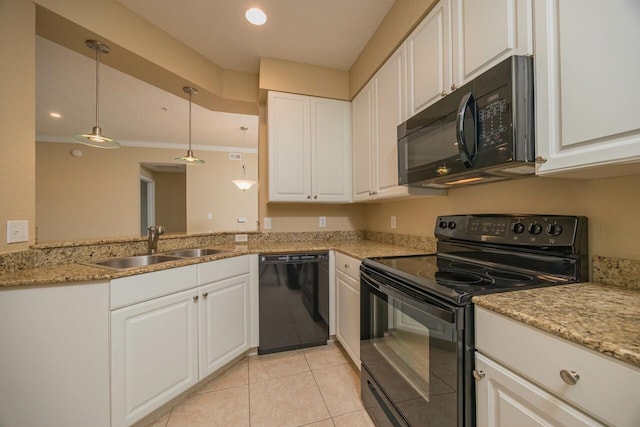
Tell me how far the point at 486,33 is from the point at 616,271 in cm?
108

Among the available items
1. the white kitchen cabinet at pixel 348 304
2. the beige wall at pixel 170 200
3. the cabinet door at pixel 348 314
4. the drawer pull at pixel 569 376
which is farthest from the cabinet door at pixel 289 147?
the beige wall at pixel 170 200

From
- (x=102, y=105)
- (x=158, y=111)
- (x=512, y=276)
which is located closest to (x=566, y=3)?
(x=512, y=276)

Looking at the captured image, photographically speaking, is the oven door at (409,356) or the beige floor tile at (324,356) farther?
the beige floor tile at (324,356)

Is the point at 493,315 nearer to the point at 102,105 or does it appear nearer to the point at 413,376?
the point at 413,376

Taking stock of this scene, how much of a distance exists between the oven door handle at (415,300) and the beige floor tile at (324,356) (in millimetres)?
973

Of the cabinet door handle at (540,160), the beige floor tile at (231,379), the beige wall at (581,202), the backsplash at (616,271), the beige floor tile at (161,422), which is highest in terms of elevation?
the cabinet door handle at (540,160)

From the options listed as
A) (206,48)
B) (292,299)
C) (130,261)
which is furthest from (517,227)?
(206,48)

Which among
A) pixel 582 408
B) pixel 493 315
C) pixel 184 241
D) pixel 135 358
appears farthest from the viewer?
pixel 184 241

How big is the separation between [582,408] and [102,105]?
15.1ft

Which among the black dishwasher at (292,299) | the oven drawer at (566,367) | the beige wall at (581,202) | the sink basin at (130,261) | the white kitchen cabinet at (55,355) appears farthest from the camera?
the black dishwasher at (292,299)

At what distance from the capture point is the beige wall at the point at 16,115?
1.29m

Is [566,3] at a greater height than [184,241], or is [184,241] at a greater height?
[566,3]

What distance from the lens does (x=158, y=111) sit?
3385 millimetres

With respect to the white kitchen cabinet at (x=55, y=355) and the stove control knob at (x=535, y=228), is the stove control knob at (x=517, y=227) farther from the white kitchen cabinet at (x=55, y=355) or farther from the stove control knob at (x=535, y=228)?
the white kitchen cabinet at (x=55, y=355)
